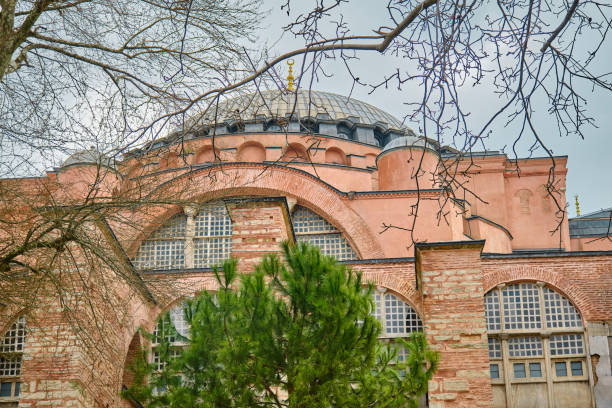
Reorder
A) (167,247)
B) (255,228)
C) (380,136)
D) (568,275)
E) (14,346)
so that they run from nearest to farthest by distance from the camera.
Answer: (255,228), (14,346), (568,275), (167,247), (380,136)

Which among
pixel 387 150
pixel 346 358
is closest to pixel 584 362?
pixel 346 358

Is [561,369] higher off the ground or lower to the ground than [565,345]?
lower

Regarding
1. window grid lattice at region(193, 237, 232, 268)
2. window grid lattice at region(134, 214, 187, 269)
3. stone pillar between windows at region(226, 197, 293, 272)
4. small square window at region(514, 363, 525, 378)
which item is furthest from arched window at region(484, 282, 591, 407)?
window grid lattice at region(134, 214, 187, 269)

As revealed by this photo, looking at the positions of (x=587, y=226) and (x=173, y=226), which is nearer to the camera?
(x=173, y=226)

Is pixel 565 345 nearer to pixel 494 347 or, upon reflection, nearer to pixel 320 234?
pixel 494 347

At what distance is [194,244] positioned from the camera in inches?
622

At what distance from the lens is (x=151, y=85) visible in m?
8.12

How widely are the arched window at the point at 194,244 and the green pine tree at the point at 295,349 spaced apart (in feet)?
24.9

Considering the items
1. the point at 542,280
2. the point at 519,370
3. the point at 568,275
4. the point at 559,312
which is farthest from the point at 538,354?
the point at 568,275

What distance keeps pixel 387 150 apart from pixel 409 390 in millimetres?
10967

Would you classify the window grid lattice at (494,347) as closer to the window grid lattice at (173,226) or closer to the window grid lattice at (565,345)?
the window grid lattice at (565,345)

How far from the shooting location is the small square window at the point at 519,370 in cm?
1198

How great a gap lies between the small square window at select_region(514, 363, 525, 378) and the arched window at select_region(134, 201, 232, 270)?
19.6ft

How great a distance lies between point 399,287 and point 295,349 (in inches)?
199
